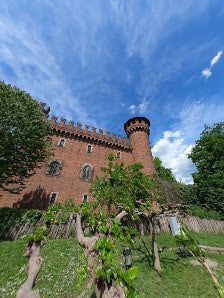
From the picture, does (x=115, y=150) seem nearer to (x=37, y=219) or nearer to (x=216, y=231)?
(x=37, y=219)

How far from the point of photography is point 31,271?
2.50 metres

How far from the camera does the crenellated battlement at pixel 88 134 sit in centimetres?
1820

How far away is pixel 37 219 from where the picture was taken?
32.2ft

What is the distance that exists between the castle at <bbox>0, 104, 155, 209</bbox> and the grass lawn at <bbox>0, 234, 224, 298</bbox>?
6.32m

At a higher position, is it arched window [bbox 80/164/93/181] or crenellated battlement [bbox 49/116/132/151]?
crenellated battlement [bbox 49/116/132/151]

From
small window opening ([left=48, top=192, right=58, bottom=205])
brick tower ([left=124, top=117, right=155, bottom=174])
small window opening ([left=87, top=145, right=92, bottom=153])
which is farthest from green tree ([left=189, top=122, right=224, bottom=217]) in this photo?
small window opening ([left=48, top=192, right=58, bottom=205])

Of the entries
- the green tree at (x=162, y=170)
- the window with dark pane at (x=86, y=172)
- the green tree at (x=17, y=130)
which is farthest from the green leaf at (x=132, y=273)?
the green tree at (x=162, y=170)

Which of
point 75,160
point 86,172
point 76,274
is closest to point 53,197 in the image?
point 86,172

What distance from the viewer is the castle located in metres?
14.0

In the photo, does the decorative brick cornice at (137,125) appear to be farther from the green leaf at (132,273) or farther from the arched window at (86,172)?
the green leaf at (132,273)

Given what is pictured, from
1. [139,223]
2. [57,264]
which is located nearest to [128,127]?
[139,223]

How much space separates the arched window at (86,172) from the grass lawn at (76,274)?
363 inches

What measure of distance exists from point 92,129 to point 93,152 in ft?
12.9

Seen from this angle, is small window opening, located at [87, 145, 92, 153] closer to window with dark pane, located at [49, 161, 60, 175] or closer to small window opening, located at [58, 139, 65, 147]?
small window opening, located at [58, 139, 65, 147]
